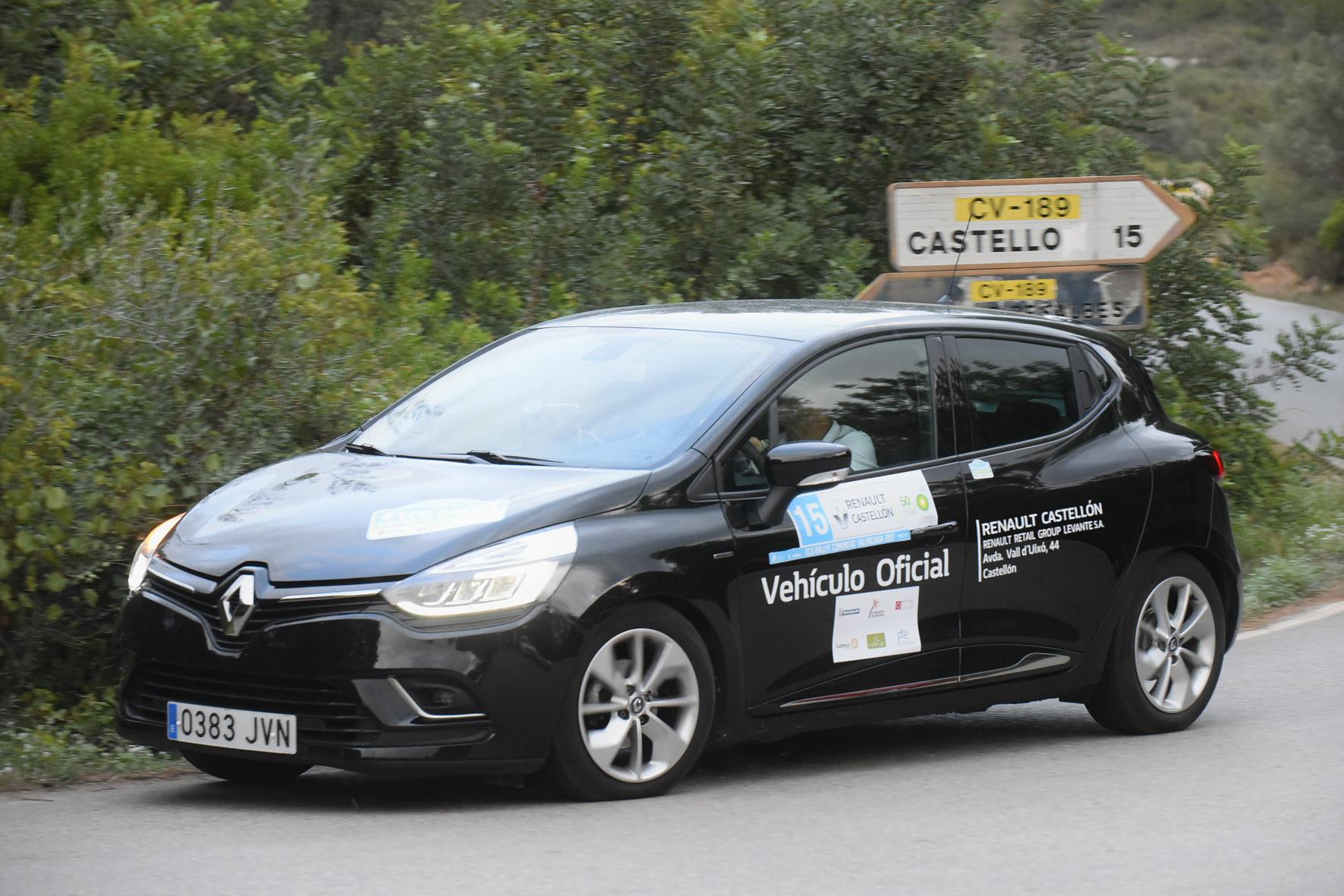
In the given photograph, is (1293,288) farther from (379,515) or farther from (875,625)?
(379,515)

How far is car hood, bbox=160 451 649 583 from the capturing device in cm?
594

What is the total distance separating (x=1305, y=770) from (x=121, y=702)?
4113mm

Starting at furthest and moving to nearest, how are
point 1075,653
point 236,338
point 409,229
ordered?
1. point 409,229
2. point 236,338
3. point 1075,653

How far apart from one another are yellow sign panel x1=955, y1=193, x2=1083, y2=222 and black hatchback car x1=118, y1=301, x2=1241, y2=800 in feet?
9.87

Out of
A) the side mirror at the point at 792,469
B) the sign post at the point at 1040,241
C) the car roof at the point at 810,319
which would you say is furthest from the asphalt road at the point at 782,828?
the sign post at the point at 1040,241

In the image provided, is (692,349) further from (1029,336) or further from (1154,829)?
(1154,829)

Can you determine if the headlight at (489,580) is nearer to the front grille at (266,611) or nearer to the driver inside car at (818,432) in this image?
the front grille at (266,611)

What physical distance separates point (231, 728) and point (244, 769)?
1.98 ft

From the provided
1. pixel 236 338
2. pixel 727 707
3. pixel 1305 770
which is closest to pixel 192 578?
pixel 727 707

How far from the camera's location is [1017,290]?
37.1 ft

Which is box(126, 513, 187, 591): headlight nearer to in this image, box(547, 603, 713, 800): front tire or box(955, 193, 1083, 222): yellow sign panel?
box(547, 603, 713, 800): front tire

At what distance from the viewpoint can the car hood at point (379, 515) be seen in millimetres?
5938

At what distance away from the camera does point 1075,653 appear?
7.56m

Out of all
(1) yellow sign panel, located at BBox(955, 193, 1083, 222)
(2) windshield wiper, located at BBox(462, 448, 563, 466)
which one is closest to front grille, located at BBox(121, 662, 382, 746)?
(2) windshield wiper, located at BBox(462, 448, 563, 466)
